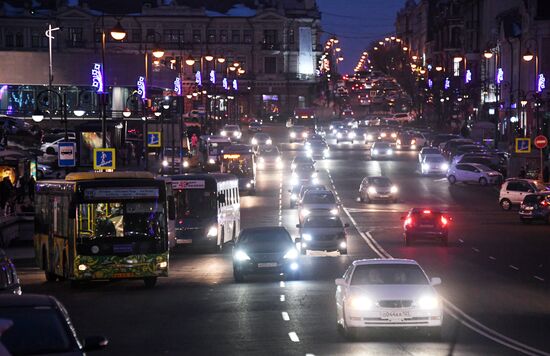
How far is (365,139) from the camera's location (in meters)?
124

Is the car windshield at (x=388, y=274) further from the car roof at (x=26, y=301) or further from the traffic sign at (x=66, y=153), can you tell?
the traffic sign at (x=66, y=153)

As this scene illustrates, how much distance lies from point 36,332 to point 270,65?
6547 inches

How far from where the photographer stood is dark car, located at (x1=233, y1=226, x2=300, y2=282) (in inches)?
1282

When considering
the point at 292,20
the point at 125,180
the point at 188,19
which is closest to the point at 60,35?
the point at 188,19

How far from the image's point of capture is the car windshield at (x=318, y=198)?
5306 centimetres

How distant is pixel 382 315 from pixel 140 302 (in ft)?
29.7

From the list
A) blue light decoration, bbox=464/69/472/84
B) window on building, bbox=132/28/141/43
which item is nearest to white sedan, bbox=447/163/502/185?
blue light decoration, bbox=464/69/472/84

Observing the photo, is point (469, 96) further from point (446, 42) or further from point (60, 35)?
point (60, 35)

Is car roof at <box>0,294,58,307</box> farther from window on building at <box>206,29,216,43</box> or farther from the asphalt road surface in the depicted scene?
window on building at <box>206,29,216,43</box>

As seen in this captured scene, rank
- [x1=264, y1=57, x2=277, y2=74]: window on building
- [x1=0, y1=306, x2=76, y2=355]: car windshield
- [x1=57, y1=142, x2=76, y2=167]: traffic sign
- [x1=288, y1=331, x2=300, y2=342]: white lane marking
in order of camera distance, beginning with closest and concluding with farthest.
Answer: [x1=0, y1=306, x2=76, y2=355]: car windshield < [x1=288, y1=331, x2=300, y2=342]: white lane marking < [x1=57, y1=142, x2=76, y2=167]: traffic sign < [x1=264, y1=57, x2=277, y2=74]: window on building

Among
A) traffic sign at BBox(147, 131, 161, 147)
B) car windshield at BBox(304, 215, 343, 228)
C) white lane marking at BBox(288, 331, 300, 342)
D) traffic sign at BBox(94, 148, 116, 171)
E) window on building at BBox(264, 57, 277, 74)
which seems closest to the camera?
white lane marking at BBox(288, 331, 300, 342)

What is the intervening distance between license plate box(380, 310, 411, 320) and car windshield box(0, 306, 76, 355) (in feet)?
31.4

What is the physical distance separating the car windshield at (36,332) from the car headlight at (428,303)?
971cm

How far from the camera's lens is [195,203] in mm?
45094
